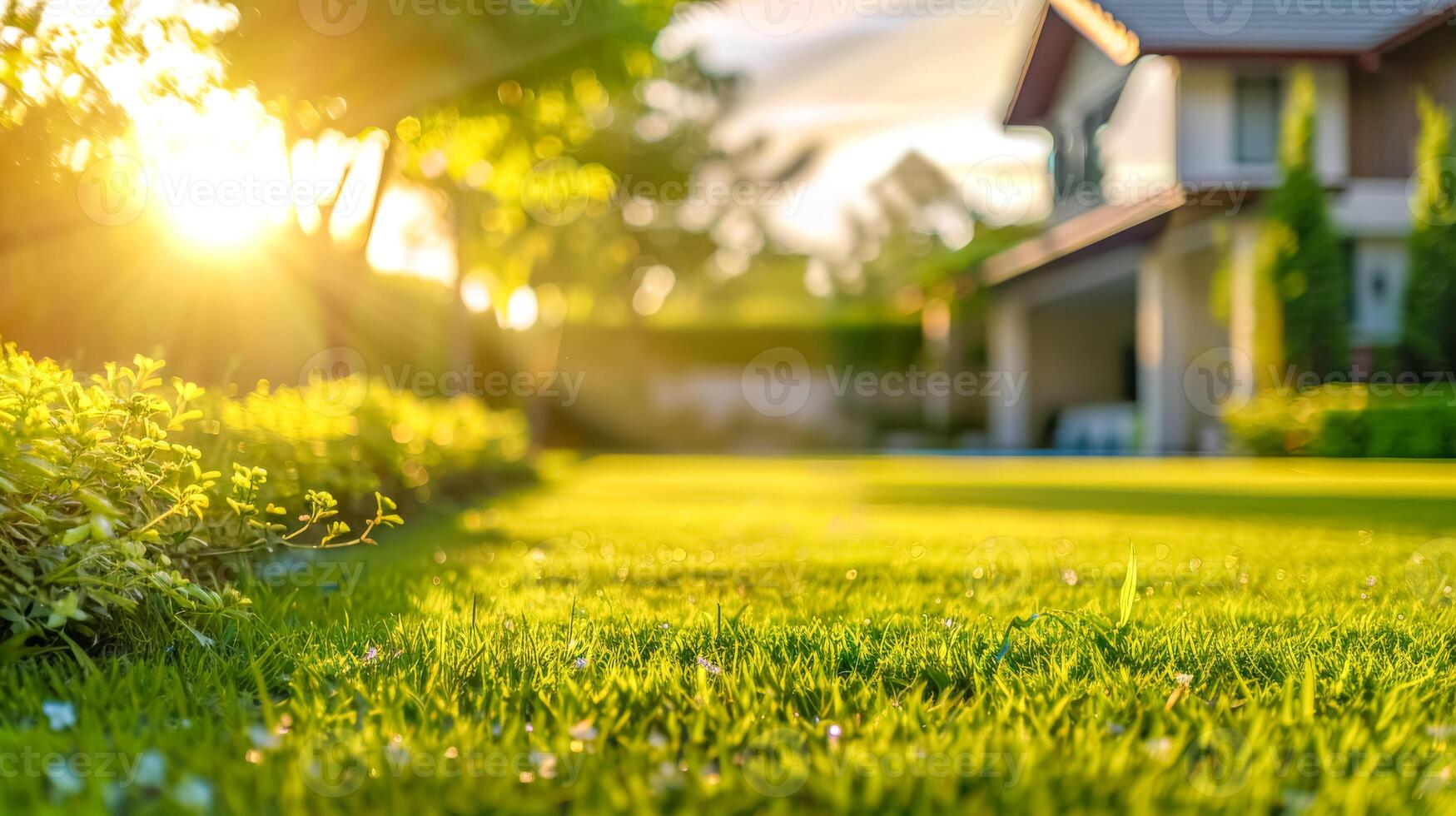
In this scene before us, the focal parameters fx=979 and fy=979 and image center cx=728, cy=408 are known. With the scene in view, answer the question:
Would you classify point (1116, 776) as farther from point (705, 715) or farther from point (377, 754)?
point (377, 754)

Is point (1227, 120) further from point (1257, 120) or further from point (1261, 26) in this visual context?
point (1261, 26)

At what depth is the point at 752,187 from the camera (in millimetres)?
23766

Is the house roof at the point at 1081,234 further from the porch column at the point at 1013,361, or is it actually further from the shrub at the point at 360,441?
the shrub at the point at 360,441

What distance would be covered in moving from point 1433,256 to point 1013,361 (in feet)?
26.8

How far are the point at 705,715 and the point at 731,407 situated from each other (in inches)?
897

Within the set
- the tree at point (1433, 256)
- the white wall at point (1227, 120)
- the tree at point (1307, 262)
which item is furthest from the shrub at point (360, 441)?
the tree at point (1433, 256)

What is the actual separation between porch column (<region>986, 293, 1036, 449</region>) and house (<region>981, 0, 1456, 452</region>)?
2.70 m

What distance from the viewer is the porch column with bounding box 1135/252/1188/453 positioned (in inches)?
586

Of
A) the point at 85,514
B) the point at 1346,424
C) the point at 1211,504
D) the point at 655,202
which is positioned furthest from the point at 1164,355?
the point at 85,514

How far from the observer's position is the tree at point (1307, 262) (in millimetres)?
12672

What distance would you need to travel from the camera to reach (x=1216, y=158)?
14.5 m

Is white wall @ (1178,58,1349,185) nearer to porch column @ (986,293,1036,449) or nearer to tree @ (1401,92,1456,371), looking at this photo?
tree @ (1401,92,1456,371)

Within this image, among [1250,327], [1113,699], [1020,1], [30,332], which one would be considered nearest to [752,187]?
[1020,1]

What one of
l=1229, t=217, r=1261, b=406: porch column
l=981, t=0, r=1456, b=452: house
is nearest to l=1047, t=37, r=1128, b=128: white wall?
l=981, t=0, r=1456, b=452: house
